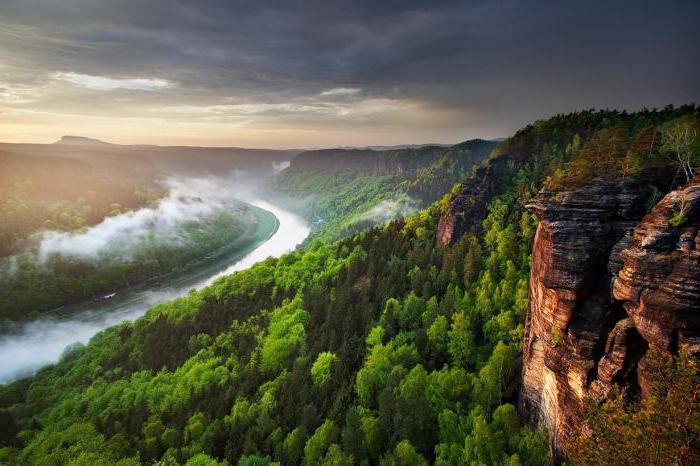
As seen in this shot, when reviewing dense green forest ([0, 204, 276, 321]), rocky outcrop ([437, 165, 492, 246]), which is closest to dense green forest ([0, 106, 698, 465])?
rocky outcrop ([437, 165, 492, 246])

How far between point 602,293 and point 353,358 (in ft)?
128

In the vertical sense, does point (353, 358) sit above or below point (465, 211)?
below

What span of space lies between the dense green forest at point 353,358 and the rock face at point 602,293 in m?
4.08

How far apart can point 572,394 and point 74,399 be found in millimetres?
81542

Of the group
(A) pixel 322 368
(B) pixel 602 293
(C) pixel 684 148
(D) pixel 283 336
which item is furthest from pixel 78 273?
(C) pixel 684 148

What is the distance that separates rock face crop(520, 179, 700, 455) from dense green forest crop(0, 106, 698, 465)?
408 cm

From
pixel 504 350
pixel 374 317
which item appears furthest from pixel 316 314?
pixel 504 350

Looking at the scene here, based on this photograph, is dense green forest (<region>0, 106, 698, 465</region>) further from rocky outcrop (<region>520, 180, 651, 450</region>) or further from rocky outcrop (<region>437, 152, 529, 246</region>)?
rocky outcrop (<region>520, 180, 651, 450</region>)

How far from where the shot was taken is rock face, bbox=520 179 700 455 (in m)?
23.4

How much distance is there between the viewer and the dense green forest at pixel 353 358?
4284 centimetres

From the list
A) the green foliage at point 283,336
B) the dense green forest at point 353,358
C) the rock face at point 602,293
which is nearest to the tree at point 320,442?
the dense green forest at point 353,358

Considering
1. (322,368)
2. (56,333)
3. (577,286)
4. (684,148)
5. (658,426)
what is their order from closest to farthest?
(658,426) → (577,286) → (684,148) → (322,368) → (56,333)

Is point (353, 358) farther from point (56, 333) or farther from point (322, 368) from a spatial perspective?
point (56, 333)

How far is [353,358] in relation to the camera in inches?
2365
